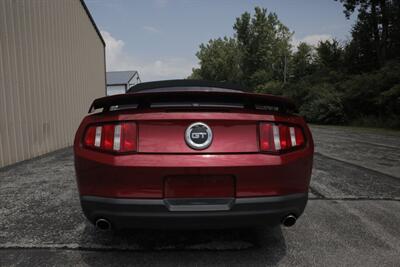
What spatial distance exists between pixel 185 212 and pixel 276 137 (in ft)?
2.48

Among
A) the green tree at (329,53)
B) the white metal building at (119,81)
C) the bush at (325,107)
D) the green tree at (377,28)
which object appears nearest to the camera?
the bush at (325,107)

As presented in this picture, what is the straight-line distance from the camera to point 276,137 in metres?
1.88

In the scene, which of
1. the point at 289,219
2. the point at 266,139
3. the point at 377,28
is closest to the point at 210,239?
the point at 289,219

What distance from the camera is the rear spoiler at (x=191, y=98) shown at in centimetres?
189

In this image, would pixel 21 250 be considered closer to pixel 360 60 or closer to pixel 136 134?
pixel 136 134

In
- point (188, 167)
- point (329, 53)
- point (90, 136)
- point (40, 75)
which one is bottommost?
point (188, 167)

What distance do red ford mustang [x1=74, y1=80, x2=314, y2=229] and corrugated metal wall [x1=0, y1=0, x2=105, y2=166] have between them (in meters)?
4.94

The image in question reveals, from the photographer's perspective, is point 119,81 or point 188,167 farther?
point 119,81

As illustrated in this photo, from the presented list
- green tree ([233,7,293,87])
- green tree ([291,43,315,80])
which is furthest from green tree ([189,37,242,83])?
green tree ([291,43,315,80])

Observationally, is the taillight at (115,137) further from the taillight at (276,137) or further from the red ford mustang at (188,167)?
the taillight at (276,137)

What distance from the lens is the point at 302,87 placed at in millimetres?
30797

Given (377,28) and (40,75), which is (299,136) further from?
(377,28)

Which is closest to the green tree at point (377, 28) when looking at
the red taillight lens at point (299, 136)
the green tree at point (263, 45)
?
the green tree at point (263, 45)

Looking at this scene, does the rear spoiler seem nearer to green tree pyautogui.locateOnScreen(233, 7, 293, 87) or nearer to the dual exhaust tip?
the dual exhaust tip
